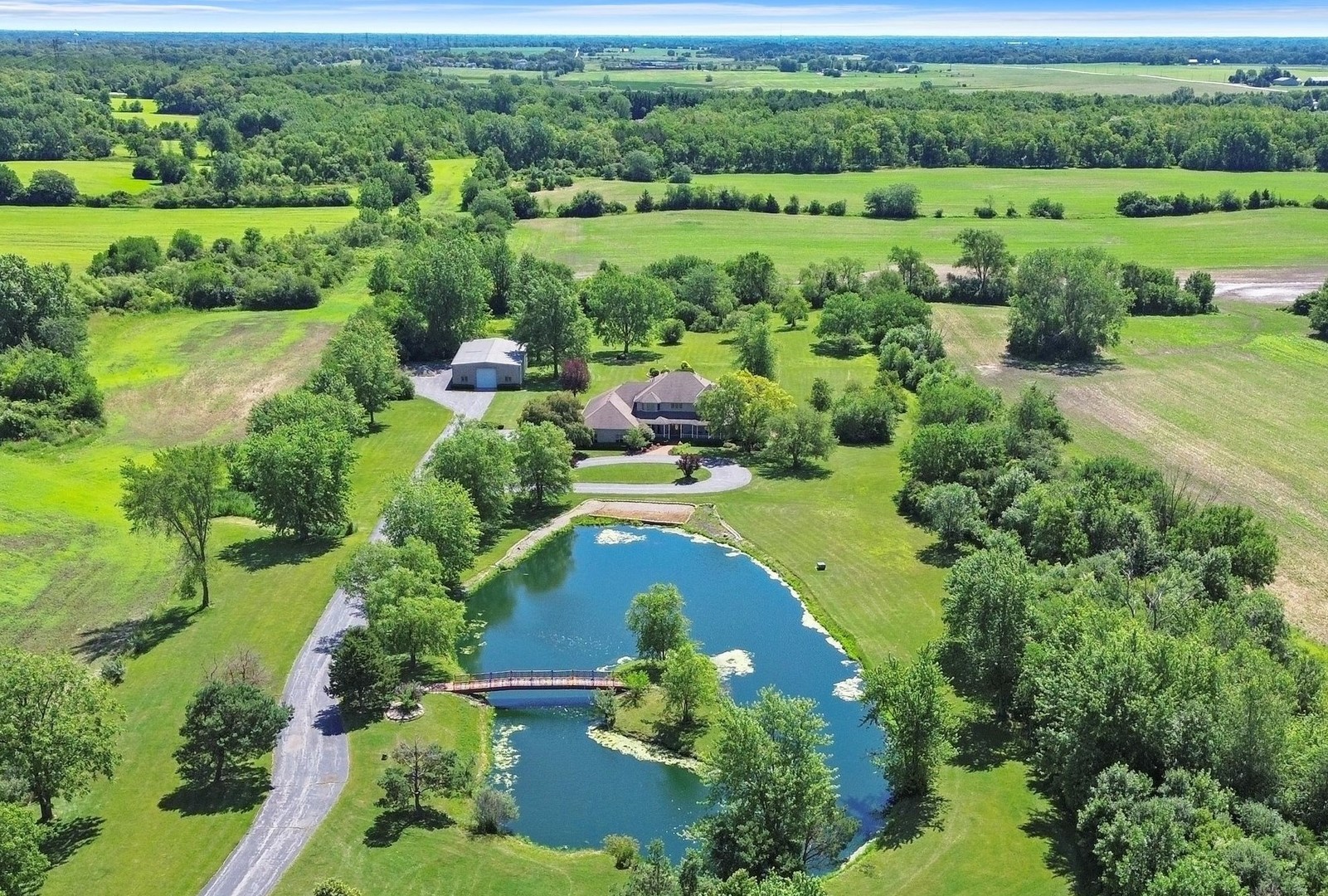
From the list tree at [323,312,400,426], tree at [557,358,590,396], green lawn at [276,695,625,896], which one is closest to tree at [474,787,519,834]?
green lawn at [276,695,625,896]

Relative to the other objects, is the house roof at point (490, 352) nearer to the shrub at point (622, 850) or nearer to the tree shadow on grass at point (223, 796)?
the tree shadow on grass at point (223, 796)

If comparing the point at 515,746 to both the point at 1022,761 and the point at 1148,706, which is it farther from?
the point at 1148,706

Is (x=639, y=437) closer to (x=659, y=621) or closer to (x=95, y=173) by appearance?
(x=659, y=621)

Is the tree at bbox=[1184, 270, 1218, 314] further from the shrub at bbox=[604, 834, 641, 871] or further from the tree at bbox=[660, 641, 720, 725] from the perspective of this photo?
the shrub at bbox=[604, 834, 641, 871]

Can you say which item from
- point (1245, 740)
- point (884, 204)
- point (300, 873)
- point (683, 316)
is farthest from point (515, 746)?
point (884, 204)

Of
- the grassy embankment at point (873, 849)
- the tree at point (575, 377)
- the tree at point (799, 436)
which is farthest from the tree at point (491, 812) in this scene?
the tree at point (575, 377)

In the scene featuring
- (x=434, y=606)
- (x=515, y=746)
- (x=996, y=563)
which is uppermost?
(x=996, y=563)
